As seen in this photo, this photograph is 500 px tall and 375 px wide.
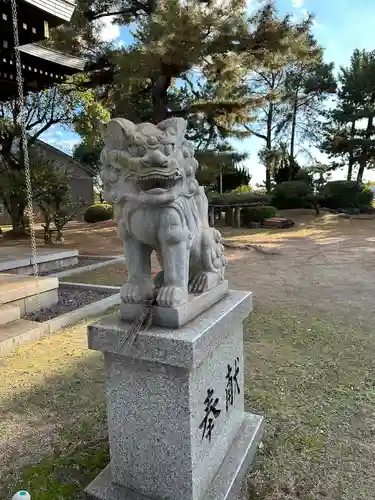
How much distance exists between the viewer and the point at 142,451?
155cm

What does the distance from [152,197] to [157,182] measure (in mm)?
69

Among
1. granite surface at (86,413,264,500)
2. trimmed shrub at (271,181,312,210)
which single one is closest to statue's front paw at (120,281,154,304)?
granite surface at (86,413,264,500)

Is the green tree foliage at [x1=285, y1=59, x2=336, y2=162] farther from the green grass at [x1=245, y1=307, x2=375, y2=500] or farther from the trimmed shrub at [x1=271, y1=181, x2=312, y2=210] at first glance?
the green grass at [x1=245, y1=307, x2=375, y2=500]

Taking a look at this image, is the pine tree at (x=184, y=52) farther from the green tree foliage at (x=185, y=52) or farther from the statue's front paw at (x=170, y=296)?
the statue's front paw at (x=170, y=296)

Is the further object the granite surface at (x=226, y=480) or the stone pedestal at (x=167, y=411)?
the granite surface at (x=226, y=480)

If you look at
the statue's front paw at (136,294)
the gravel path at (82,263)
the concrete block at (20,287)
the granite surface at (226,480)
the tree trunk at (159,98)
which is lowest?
the granite surface at (226,480)

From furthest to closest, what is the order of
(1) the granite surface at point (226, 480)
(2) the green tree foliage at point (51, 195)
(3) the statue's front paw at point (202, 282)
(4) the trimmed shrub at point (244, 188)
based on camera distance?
→ 1. (4) the trimmed shrub at point (244, 188)
2. (2) the green tree foliage at point (51, 195)
3. (3) the statue's front paw at point (202, 282)
4. (1) the granite surface at point (226, 480)

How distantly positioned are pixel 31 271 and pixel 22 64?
3.15 meters

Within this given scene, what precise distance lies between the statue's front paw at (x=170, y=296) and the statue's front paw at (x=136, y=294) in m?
0.09

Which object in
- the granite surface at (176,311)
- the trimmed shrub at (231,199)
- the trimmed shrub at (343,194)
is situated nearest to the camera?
the granite surface at (176,311)

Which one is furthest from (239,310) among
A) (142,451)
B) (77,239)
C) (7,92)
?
(77,239)

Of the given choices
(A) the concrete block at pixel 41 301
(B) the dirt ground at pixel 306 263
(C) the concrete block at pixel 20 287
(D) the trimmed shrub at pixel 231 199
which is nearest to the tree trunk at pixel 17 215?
(B) the dirt ground at pixel 306 263

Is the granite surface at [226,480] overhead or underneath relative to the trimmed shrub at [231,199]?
underneath

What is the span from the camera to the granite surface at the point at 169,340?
1.34 m
